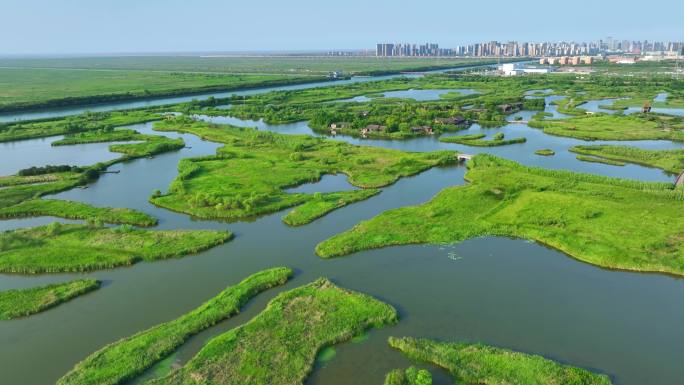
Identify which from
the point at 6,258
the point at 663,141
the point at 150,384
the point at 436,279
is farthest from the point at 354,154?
the point at 663,141

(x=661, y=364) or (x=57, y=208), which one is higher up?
(x=57, y=208)

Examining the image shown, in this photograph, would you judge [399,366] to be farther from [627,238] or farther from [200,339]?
[627,238]

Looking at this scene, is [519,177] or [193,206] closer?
[193,206]

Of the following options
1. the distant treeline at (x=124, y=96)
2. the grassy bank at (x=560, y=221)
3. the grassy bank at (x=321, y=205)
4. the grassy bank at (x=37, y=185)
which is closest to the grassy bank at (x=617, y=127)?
the grassy bank at (x=560, y=221)

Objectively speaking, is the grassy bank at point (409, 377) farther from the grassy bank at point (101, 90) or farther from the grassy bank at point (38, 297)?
the grassy bank at point (101, 90)

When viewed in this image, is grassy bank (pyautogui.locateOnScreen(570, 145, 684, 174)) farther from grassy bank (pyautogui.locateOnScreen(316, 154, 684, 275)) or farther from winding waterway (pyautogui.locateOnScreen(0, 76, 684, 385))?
winding waterway (pyautogui.locateOnScreen(0, 76, 684, 385))

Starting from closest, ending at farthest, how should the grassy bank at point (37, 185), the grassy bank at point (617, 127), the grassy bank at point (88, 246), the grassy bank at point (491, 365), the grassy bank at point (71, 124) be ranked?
the grassy bank at point (491, 365), the grassy bank at point (88, 246), the grassy bank at point (37, 185), the grassy bank at point (617, 127), the grassy bank at point (71, 124)

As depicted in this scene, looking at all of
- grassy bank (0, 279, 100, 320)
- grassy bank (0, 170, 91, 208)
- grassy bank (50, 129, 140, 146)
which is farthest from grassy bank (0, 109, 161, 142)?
grassy bank (0, 279, 100, 320)
